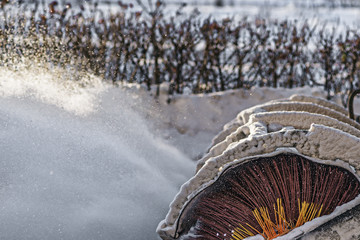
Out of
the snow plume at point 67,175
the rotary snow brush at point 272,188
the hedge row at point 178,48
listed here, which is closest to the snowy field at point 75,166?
the snow plume at point 67,175

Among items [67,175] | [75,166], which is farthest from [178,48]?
[67,175]

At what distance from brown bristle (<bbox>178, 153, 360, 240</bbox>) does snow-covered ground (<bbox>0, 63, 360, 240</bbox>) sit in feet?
2.80

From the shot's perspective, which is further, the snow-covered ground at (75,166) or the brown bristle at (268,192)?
the snow-covered ground at (75,166)

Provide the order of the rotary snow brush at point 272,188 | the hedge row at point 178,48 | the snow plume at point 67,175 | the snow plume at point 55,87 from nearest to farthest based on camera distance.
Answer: the rotary snow brush at point 272,188
the snow plume at point 67,175
the snow plume at point 55,87
the hedge row at point 178,48

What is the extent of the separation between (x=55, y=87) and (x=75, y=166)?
6.51 feet

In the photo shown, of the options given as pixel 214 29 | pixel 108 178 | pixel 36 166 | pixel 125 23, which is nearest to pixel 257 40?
pixel 214 29

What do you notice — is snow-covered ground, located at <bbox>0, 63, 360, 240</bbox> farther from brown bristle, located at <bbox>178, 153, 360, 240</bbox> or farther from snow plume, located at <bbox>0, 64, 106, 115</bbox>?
brown bristle, located at <bbox>178, 153, 360, 240</bbox>

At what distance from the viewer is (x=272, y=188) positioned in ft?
7.45

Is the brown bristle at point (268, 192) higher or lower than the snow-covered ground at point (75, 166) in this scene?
higher

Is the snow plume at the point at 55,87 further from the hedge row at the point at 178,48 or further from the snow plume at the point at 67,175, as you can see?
the hedge row at the point at 178,48

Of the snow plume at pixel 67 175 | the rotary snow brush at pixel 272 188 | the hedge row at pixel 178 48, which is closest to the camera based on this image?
the rotary snow brush at pixel 272 188

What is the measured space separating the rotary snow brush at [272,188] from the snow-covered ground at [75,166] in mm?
818

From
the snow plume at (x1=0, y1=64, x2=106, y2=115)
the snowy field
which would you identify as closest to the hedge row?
the snow plume at (x1=0, y1=64, x2=106, y2=115)

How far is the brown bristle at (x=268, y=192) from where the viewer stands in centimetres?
218
